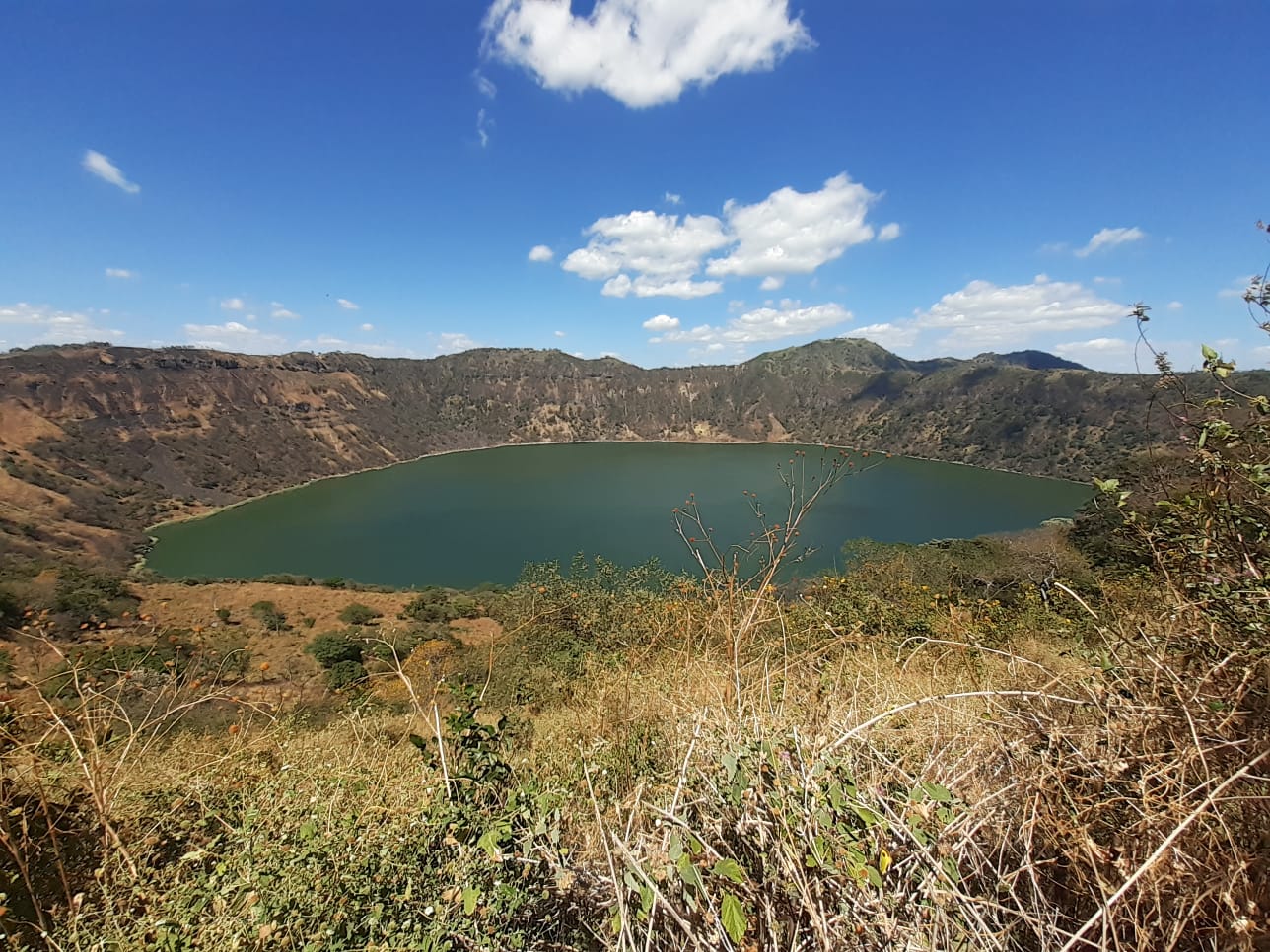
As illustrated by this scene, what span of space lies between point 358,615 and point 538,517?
107 feet

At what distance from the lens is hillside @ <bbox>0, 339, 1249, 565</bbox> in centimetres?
6053

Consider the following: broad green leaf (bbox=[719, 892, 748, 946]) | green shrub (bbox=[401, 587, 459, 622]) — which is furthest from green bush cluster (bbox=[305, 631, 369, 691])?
broad green leaf (bbox=[719, 892, 748, 946])

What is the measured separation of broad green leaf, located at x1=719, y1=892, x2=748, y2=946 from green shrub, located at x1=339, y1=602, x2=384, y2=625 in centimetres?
2782

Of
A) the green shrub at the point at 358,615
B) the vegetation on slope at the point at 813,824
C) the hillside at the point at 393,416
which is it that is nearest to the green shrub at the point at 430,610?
the green shrub at the point at 358,615

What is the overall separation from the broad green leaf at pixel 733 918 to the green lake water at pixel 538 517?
99.4 ft

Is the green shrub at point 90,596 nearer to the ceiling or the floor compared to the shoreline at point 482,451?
nearer to the ceiling

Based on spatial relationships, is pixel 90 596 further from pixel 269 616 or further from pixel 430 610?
pixel 430 610

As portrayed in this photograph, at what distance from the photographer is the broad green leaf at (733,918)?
1159mm

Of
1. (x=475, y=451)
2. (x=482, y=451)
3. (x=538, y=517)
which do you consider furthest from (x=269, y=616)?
(x=482, y=451)

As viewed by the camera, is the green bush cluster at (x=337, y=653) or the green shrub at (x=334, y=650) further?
the green shrub at (x=334, y=650)

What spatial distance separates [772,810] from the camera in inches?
55.6

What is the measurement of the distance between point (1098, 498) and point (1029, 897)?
A: 1414 millimetres

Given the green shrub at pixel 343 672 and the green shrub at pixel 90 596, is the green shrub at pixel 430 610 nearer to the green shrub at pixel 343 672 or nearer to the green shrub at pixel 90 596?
the green shrub at pixel 343 672

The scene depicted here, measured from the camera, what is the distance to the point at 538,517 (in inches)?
2290
